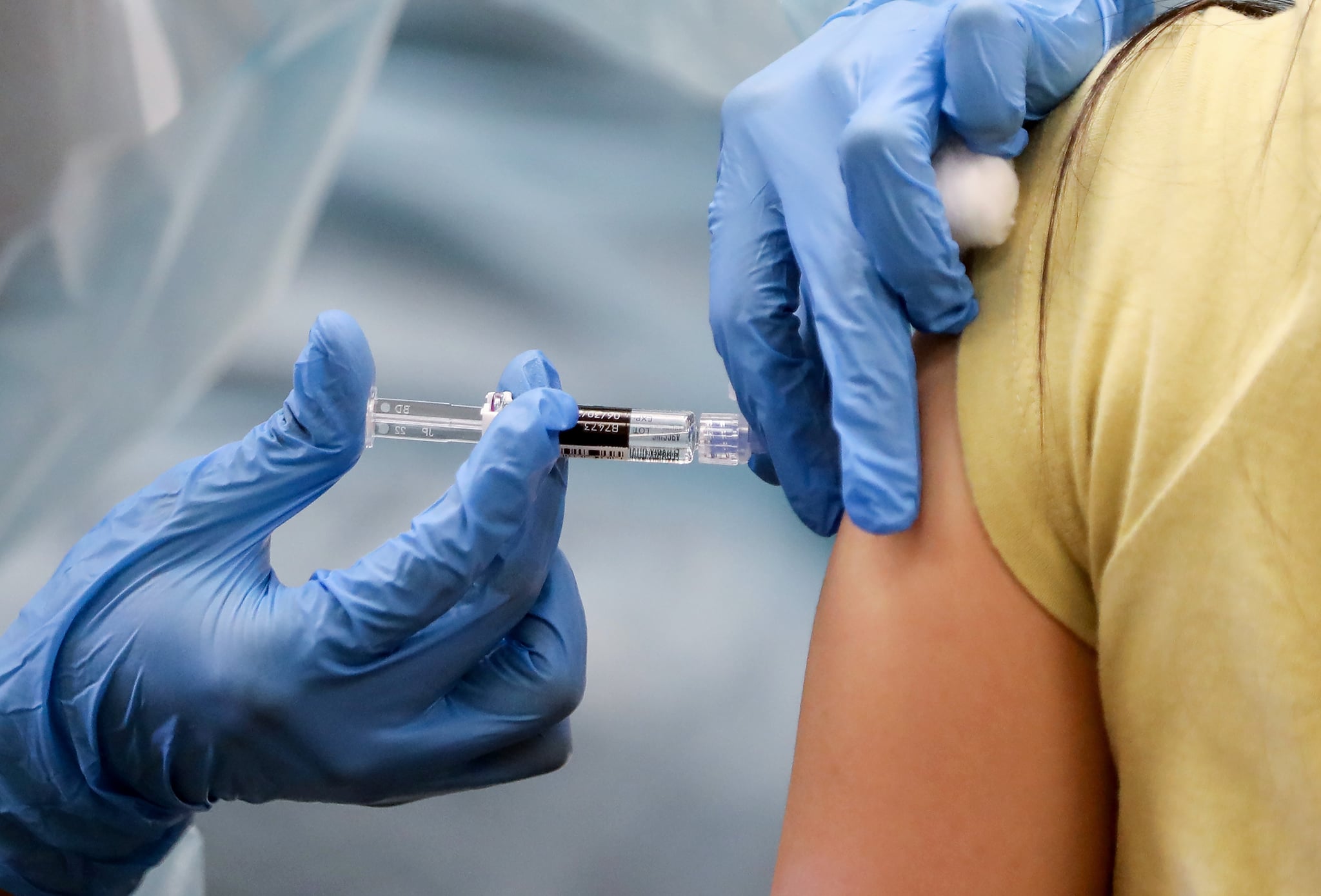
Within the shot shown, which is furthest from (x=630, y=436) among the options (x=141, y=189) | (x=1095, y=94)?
(x=141, y=189)

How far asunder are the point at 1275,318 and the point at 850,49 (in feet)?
1.58

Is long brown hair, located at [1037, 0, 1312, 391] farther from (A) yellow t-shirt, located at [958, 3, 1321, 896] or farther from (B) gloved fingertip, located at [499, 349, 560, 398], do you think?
(B) gloved fingertip, located at [499, 349, 560, 398]

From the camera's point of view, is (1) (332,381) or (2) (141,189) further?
(2) (141,189)

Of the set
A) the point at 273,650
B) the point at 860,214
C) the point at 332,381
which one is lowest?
the point at 273,650

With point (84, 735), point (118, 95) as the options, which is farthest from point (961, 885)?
point (118, 95)

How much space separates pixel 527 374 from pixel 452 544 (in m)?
0.25

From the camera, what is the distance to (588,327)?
1.56 metres

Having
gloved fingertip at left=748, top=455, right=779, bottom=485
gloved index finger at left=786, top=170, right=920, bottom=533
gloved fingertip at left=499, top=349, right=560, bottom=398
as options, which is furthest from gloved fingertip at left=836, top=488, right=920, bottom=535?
gloved fingertip at left=499, top=349, right=560, bottom=398

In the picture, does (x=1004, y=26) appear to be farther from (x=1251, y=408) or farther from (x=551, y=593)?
(x=551, y=593)

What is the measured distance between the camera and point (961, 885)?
0.63 metres

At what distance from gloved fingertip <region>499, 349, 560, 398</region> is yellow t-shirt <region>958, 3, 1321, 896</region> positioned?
0.53 metres

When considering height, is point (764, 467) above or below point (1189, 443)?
below

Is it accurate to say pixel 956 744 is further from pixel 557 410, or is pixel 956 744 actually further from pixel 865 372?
pixel 557 410

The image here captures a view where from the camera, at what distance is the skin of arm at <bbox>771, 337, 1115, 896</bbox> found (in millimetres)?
640
